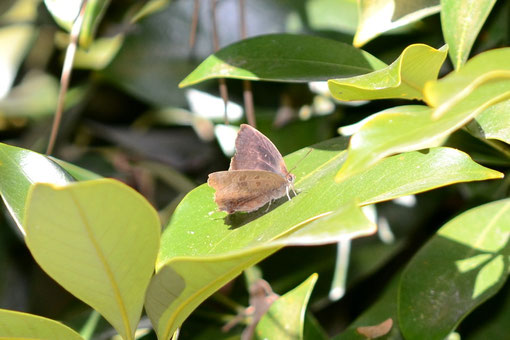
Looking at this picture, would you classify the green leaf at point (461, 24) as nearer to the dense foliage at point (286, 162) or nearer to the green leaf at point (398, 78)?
the dense foliage at point (286, 162)

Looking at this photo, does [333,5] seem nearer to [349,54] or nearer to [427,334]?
[349,54]

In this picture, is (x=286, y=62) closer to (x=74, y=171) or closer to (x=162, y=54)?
(x=74, y=171)

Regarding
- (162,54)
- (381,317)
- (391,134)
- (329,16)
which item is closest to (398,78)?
(391,134)

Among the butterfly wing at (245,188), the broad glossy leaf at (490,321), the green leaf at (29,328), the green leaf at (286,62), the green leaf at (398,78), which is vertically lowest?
the broad glossy leaf at (490,321)

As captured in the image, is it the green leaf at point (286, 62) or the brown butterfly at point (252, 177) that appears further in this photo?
the green leaf at point (286, 62)

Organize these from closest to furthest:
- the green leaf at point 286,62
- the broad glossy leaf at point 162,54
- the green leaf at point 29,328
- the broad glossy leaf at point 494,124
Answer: the green leaf at point 29,328, the broad glossy leaf at point 494,124, the green leaf at point 286,62, the broad glossy leaf at point 162,54

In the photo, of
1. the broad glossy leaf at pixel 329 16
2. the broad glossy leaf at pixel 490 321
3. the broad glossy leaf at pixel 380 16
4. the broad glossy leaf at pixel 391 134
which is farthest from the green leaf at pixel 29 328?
the broad glossy leaf at pixel 329 16

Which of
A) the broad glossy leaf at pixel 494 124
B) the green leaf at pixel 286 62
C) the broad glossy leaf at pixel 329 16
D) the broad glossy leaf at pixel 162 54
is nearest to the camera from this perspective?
the broad glossy leaf at pixel 494 124
